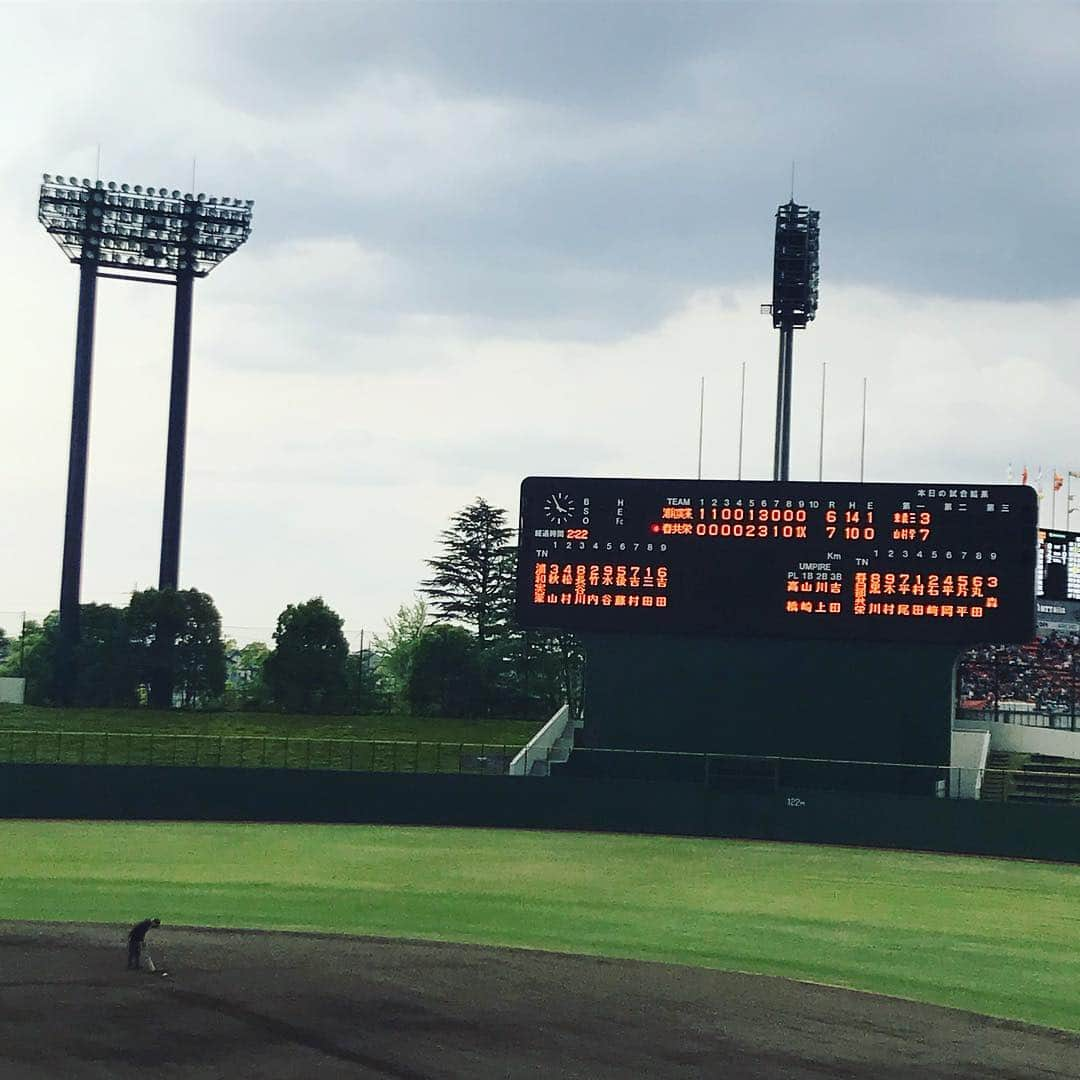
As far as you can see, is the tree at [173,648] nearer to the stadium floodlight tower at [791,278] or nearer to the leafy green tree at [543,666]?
the leafy green tree at [543,666]

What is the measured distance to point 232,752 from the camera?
45344 millimetres

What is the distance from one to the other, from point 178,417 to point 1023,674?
118 ft

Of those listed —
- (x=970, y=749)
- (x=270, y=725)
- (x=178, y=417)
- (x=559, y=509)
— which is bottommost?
(x=270, y=725)

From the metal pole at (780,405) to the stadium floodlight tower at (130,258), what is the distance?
23.8m

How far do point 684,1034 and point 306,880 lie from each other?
41.2 feet

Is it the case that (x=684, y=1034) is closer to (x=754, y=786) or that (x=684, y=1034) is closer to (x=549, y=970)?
(x=549, y=970)

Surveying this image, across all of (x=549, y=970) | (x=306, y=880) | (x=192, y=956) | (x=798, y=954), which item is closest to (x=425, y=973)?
(x=549, y=970)

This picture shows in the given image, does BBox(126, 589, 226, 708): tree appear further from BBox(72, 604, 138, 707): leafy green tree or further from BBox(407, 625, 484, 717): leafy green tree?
BBox(407, 625, 484, 717): leafy green tree

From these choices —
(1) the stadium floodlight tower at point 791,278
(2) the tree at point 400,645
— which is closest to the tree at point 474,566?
(2) the tree at point 400,645

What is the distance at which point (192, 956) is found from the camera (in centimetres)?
1770

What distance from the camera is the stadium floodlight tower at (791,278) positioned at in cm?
5094

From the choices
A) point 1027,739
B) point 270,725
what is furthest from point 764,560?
point 270,725

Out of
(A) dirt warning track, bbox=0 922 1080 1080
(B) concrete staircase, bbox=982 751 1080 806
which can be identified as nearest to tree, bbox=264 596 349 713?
(B) concrete staircase, bbox=982 751 1080 806

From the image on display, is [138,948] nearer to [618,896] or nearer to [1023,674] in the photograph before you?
[618,896]
